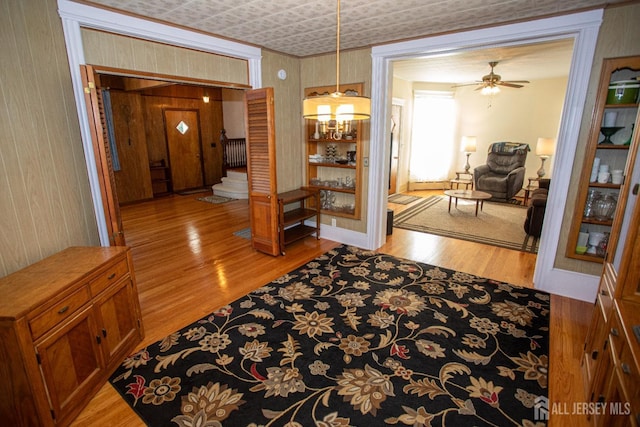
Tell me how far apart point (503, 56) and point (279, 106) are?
3.64 meters

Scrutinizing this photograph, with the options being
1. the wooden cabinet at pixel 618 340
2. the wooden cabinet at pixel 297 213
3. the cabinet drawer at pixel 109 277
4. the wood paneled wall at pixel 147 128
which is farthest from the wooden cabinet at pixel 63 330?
the wood paneled wall at pixel 147 128

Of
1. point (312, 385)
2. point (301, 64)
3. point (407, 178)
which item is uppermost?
point (301, 64)

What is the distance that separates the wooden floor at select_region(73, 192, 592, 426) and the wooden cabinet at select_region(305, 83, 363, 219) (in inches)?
26.3

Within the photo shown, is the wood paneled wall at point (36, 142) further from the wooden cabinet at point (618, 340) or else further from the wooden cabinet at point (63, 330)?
the wooden cabinet at point (618, 340)

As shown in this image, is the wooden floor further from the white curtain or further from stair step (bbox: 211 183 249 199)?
the white curtain

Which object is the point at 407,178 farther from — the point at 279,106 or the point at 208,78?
the point at 208,78

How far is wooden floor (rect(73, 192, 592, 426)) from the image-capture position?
2.09 m

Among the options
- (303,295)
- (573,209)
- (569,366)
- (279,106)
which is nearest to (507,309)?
(569,366)

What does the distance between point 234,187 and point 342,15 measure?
5.70 m

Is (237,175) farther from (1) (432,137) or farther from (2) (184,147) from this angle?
(1) (432,137)

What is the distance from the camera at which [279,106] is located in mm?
4492

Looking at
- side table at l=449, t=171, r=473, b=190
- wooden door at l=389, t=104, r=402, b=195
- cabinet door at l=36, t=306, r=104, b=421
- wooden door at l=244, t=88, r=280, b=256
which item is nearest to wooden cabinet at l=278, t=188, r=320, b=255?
wooden door at l=244, t=88, r=280, b=256

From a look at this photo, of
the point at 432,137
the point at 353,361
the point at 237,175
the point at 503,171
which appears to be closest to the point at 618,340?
the point at 353,361

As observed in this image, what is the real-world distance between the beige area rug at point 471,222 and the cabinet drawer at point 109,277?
4.30 metres
